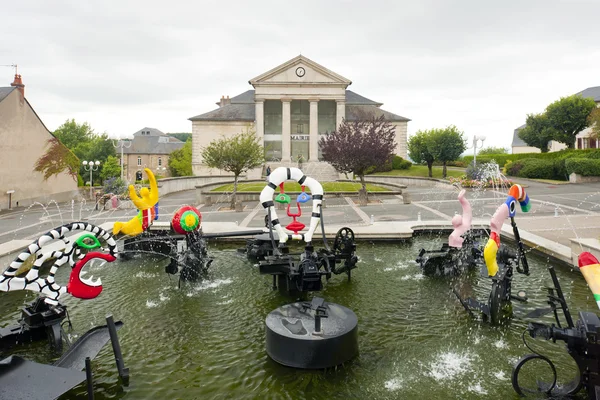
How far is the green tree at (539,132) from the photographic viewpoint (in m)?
55.6

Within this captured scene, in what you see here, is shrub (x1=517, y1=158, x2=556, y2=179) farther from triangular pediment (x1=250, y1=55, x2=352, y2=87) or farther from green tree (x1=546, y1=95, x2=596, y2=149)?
triangular pediment (x1=250, y1=55, x2=352, y2=87)

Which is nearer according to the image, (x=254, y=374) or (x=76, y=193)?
(x=254, y=374)

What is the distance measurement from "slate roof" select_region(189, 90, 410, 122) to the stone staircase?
8.90 metres

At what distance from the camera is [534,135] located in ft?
191

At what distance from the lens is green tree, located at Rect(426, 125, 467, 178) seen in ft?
154

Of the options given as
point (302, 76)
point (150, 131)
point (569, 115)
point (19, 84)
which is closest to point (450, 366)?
point (19, 84)

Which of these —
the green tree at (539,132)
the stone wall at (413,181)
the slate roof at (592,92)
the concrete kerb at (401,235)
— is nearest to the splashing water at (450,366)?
the concrete kerb at (401,235)

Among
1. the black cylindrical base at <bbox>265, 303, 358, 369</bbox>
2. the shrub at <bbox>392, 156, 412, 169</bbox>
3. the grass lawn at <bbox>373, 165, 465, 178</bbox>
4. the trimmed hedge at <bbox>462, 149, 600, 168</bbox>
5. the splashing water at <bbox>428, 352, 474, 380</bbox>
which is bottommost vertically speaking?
the splashing water at <bbox>428, 352, 474, 380</bbox>

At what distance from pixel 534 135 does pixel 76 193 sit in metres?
59.6

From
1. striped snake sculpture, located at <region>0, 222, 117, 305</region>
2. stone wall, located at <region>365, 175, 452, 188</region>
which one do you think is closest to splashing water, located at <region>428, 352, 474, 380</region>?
striped snake sculpture, located at <region>0, 222, 117, 305</region>

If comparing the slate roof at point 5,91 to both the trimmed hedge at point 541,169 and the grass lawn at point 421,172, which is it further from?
the trimmed hedge at point 541,169

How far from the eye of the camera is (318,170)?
5322 cm

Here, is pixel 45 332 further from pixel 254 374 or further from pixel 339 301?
pixel 339 301

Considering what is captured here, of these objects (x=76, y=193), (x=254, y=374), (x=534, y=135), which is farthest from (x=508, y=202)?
(x=534, y=135)
